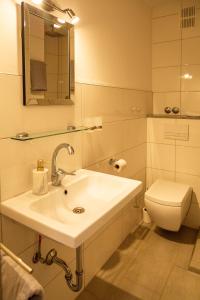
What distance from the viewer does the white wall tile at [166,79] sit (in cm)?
266

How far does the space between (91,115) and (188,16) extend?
1629 millimetres

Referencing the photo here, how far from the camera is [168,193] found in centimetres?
230

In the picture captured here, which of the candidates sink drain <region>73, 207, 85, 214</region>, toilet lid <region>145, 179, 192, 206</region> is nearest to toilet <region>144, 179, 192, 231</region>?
toilet lid <region>145, 179, 192, 206</region>

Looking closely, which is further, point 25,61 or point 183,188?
point 183,188

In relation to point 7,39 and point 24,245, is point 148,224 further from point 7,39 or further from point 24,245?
point 7,39

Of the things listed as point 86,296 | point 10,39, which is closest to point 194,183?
point 86,296

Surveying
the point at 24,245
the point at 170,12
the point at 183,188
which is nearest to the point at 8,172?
the point at 24,245

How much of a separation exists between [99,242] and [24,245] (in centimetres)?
80

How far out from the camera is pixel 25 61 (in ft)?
4.06

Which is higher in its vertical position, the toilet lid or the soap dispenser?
the soap dispenser

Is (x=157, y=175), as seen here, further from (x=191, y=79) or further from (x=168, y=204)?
(x=191, y=79)

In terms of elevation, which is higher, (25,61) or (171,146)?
(25,61)

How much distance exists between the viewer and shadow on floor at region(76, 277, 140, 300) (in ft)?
5.71

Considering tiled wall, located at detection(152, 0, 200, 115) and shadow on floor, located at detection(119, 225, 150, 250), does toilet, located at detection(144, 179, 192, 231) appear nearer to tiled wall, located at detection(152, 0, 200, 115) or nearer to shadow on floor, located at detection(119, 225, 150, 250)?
shadow on floor, located at detection(119, 225, 150, 250)
